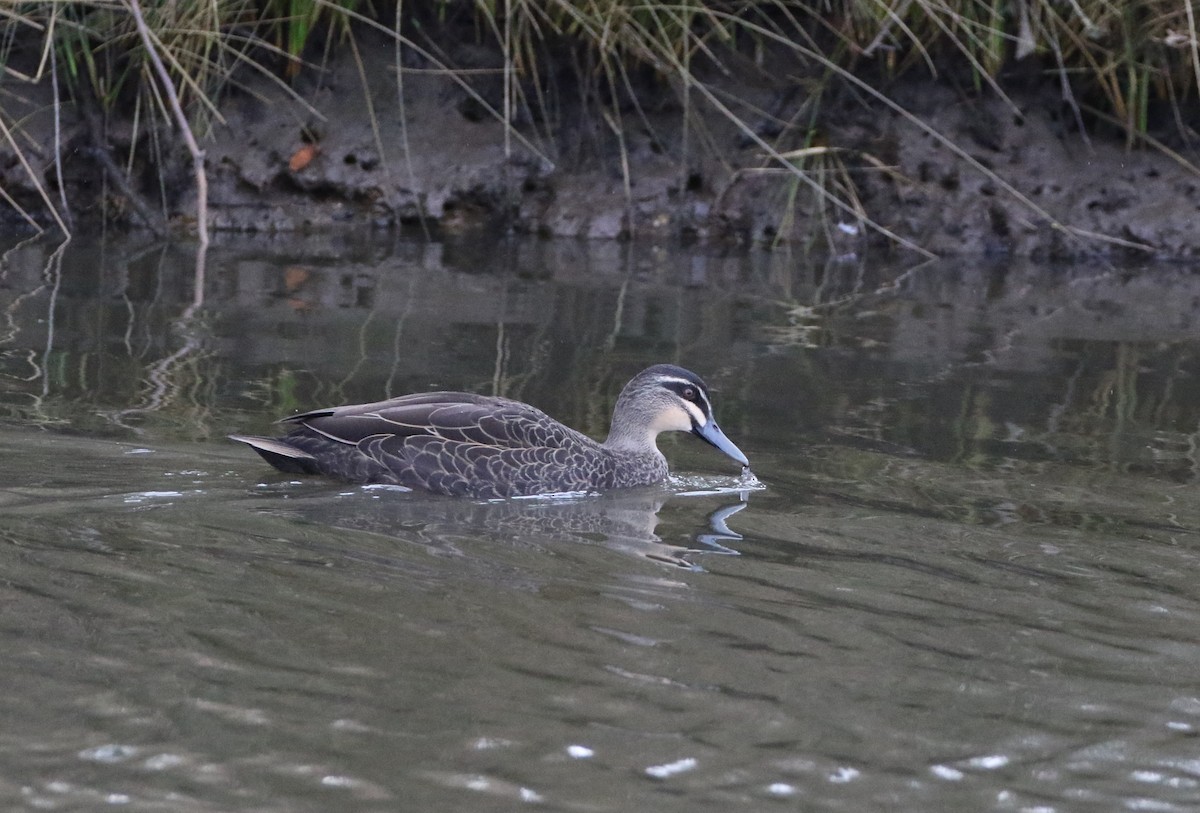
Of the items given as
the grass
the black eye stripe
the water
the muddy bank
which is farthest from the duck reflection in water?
the muddy bank

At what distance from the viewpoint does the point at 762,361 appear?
27.9ft

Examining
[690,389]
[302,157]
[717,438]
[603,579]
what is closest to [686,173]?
[302,157]

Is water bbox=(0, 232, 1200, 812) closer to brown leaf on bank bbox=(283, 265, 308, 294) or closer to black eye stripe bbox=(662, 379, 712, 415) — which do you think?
black eye stripe bbox=(662, 379, 712, 415)

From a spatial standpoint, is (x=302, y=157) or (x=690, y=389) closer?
(x=690, y=389)

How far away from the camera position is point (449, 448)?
624 cm

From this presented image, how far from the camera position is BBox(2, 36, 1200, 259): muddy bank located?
1220cm

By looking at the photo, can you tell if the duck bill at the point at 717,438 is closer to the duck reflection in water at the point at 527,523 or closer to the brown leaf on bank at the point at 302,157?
the duck reflection in water at the point at 527,523

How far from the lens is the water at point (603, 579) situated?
336cm

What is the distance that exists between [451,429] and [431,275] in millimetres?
4498

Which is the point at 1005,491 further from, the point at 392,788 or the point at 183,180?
the point at 183,180

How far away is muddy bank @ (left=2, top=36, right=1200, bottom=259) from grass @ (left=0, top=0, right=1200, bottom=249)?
96 mm

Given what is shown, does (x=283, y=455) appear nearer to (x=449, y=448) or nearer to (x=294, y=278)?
(x=449, y=448)

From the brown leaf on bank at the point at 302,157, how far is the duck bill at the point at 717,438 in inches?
247

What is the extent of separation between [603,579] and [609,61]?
794 cm
